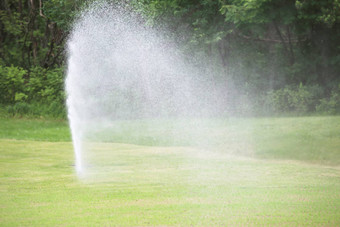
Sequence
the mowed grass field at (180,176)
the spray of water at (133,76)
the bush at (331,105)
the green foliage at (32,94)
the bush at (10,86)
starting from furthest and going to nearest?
the spray of water at (133,76) < the bush at (10,86) < the green foliage at (32,94) < the bush at (331,105) < the mowed grass field at (180,176)

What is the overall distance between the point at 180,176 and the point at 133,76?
45.1ft

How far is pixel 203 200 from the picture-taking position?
7.64 metres

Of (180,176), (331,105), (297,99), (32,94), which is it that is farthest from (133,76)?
(180,176)

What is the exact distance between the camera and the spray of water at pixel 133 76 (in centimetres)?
2252

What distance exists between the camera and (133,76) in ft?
76.9

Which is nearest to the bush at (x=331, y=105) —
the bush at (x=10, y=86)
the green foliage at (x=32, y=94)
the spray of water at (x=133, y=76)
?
the spray of water at (x=133, y=76)

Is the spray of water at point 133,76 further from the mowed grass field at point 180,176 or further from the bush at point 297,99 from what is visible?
the mowed grass field at point 180,176

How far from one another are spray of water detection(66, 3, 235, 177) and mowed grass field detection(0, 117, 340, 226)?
345cm

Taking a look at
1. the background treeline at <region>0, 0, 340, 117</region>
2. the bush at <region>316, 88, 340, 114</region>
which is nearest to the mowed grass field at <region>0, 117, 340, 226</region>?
the bush at <region>316, 88, 340, 114</region>

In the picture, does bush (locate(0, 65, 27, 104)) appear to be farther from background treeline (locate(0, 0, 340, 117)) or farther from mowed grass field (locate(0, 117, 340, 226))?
mowed grass field (locate(0, 117, 340, 226))

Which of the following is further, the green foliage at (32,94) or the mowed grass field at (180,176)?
the green foliage at (32,94)

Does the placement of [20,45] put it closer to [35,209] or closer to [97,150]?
[97,150]

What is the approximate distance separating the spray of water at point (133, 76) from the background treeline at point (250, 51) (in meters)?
0.69

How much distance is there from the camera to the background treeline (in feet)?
66.0
